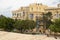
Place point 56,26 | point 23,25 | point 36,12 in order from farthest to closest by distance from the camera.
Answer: point 23,25
point 36,12
point 56,26

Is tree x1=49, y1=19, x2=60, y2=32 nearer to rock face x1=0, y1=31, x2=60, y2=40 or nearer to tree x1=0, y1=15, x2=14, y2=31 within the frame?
rock face x1=0, y1=31, x2=60, y2=40

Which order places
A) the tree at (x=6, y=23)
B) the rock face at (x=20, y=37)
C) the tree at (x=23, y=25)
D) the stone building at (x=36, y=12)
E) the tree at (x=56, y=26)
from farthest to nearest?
the tree at (x=6, y=23) → the tree at (x=23, y=25) → the stone building at (x=36, y=12) → the tree at (x=56, y=26) → the rock face at (x=20, y=37)


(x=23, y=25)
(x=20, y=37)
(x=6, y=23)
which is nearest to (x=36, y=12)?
(x=23, y=25)

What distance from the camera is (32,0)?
6832 mm

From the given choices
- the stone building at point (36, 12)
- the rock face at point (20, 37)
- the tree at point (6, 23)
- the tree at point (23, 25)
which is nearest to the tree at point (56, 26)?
the stone building at point (36, 12)

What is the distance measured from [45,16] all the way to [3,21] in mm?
1446

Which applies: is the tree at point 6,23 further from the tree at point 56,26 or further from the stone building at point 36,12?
the tree at point 56,26

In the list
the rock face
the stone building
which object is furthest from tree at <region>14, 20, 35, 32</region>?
the rock face

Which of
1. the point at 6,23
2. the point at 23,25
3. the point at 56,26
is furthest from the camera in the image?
the point at 6,23

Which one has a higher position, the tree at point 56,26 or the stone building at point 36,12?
the stone building at point 36,12

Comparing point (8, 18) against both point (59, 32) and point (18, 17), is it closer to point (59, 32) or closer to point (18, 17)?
point (18, 17)

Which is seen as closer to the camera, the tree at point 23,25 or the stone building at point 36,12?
the stone building at point 36,12

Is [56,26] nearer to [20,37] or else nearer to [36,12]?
[36,12]

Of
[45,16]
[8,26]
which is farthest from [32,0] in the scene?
[8,26]
